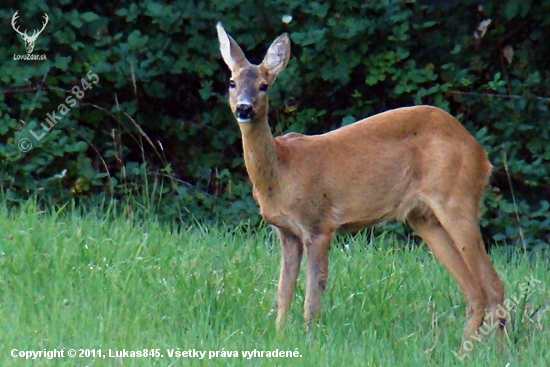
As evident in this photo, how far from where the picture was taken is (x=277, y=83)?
891 centimetres

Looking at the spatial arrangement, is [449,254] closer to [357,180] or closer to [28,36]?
[357,180]

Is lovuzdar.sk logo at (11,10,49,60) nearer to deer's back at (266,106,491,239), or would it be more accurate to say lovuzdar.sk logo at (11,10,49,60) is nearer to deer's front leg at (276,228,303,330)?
deer's back at (266,106,491,239)

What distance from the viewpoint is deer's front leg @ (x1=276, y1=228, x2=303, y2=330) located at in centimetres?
577

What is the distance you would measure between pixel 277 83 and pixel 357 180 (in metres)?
3.04

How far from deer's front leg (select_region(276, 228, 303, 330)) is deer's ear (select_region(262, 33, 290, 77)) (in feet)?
2.87

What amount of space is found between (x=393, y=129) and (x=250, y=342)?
1560mm

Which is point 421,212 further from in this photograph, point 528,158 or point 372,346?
point 528,158

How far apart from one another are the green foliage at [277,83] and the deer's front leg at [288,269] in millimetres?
2652

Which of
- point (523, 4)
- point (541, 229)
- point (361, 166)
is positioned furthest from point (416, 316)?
point (523, 4)

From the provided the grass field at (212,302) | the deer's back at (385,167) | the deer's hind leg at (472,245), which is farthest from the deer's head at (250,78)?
the deer's hind leg at (472,245)

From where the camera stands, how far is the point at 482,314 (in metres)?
5.91

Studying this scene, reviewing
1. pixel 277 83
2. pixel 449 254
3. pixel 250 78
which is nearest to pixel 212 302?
pixel 250 78

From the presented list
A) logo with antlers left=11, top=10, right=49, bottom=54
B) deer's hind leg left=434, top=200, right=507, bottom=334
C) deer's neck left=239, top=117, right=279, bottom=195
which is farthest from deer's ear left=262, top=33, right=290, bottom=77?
logo with antlers left=11, top=10, right=49, bottom=54

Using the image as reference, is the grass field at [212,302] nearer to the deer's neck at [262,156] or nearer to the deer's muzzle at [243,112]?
the deer's neck at [262,156]
